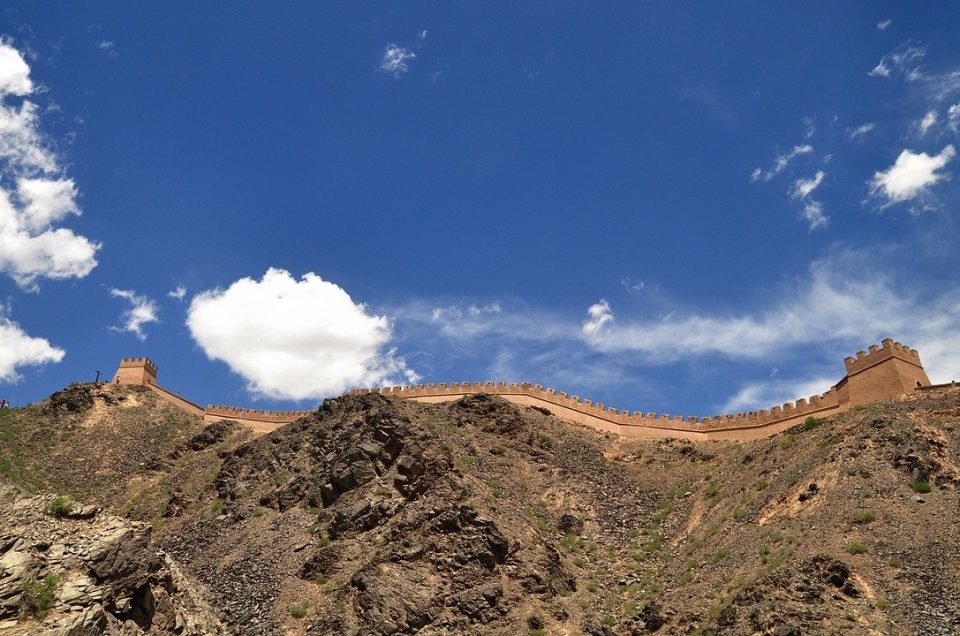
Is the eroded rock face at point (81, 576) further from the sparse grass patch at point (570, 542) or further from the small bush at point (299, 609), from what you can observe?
the sparse grass patch at point (570, 542)

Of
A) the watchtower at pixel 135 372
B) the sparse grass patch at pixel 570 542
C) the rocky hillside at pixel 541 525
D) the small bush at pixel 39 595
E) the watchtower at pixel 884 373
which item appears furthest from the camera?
the watchtower at pixel 135 372

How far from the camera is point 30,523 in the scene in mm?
20250

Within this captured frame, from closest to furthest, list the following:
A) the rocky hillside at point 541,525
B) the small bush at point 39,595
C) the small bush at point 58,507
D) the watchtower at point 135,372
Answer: the small bush at point 39,595, the small bush at point 58,507, the rocky hillside at point 541,525, the watchtower at point 135,372

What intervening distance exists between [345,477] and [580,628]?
44.4 ft

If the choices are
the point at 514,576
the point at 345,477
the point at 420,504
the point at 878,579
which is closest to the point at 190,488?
the point at 345,477

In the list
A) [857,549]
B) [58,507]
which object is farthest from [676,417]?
[58,507]

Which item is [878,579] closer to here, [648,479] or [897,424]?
[897,424]

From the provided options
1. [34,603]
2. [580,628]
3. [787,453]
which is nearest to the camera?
[34,603]

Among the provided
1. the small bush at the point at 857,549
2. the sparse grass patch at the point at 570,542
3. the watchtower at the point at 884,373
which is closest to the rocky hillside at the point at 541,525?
the small bush at the point at 857,549

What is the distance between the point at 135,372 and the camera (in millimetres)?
59875

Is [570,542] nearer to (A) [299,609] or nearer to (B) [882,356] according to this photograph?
(A) [299,609]

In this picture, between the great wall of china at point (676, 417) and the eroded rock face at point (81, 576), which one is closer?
the eroded rock face at point (81, 576)

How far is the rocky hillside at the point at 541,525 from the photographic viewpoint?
2567 centimetres

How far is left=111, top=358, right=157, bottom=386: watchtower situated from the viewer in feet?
195
